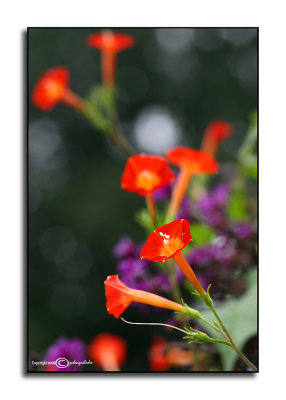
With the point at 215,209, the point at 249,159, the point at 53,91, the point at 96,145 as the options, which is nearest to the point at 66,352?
the point at 215,209

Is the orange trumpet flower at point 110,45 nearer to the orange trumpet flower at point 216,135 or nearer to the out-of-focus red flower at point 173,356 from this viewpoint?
the orange trumpet flower at point 216,135

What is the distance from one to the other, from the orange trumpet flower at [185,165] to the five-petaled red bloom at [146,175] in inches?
3.3

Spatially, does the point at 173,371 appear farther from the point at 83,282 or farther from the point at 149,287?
the point at 83,282

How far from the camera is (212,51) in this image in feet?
8.32

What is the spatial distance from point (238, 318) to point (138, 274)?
0.64ft

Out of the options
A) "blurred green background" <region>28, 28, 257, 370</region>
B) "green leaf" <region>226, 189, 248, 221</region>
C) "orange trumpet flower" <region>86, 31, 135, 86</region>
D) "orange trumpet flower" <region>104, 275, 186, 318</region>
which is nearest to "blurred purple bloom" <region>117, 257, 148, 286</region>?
"orange trumpet flower" <region>104, 275, 186, 318</region>

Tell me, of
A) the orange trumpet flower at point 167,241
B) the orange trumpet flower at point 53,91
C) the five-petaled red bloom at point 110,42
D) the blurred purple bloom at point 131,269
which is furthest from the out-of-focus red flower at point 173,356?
the five-petaled red bloom at point 110,42

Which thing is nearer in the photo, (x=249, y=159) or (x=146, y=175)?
(x=146, y=175)

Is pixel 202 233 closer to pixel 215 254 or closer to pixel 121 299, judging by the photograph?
pixel 215 254

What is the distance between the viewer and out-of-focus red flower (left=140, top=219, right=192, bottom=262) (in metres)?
0.59

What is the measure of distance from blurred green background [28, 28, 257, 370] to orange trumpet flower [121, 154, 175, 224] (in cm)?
127

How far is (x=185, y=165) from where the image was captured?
2.79ft

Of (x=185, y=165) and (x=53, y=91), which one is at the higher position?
(x=53, y=91)
